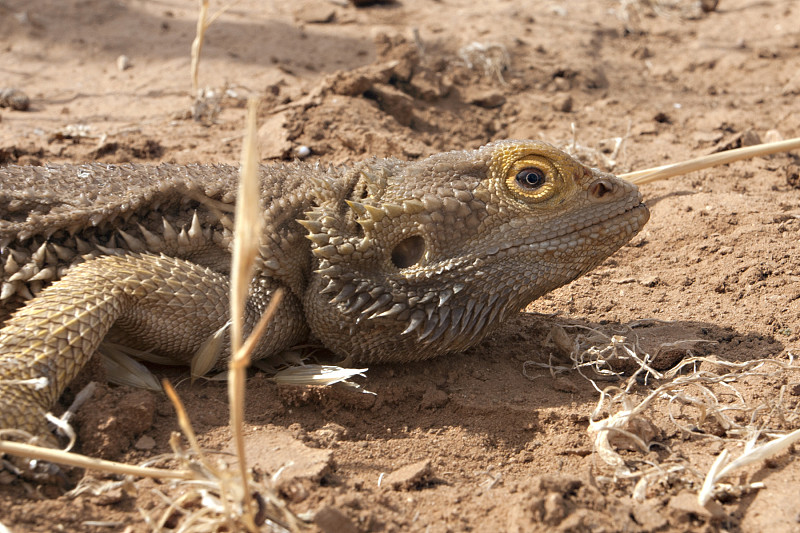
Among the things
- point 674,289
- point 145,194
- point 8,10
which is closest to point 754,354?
point 674,289

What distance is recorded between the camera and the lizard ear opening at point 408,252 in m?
3.44

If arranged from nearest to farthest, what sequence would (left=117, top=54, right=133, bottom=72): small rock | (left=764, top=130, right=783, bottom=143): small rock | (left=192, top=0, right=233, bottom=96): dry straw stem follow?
(left=192, top=0, right=233, bottom=96): dry straw stem, (left=764, top=130, right=783, bottom=143): small rock, (left=117, top=54, right=133, bottom=72): small rock

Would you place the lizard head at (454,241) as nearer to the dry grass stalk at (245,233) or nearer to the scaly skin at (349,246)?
the scaly skin at (349,246)

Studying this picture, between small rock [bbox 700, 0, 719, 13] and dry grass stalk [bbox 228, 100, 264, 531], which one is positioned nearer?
dry grass stalk [bbox 228, 100, 264, 531]

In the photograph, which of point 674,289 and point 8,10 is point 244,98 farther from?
point 674,289

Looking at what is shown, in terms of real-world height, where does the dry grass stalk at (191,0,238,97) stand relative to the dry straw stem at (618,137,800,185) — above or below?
above

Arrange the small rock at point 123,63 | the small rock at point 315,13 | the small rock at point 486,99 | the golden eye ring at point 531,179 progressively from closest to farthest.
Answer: the golden eye ring at point 531,179 < the small rock at point 486,99 < the small rock at point 123,63 < the small rock at point 315,13

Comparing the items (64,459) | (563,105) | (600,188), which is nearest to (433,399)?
(600,188)

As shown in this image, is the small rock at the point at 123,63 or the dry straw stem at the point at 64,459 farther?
the small rock at the point at 123,63

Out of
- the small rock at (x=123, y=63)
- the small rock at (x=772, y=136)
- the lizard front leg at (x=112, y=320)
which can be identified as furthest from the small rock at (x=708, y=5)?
the lizard front leg at (x=112, y=320)

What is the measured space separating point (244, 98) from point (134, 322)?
4266 millimetres

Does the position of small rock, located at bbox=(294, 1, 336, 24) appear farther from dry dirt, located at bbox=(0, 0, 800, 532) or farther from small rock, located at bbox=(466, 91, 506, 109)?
small rock, located at bbox=(466, 91, 506, 109)

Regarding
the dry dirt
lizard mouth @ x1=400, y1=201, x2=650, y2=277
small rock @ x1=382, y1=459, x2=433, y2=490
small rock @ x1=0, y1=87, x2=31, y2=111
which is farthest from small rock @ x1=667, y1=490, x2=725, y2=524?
small rock @ x1=0, y1=87, x2=31, y2=111

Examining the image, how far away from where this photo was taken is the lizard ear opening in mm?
3443
